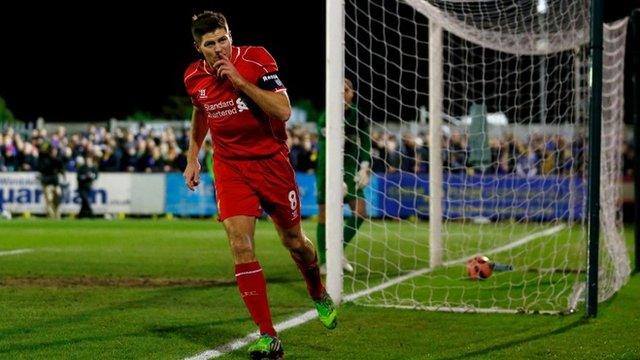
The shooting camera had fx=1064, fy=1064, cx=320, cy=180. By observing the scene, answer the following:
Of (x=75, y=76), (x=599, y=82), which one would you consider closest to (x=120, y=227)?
(x=599, y=82)

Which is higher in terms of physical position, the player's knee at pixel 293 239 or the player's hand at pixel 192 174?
the player's hand at pixel 192 174

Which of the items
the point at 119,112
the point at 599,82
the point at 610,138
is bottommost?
the point at 119,112

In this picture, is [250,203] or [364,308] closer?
[250,203]

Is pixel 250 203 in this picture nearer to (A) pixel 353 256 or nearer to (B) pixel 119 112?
(A) pixel 353 256

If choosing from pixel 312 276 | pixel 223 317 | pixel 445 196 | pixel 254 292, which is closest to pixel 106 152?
pixel 445 196

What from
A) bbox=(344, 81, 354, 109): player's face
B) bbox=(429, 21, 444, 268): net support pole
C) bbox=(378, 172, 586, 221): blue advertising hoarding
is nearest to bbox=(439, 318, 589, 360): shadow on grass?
bbox=(344, 81, 354, 109): player's face

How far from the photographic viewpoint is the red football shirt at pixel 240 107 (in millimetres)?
6684

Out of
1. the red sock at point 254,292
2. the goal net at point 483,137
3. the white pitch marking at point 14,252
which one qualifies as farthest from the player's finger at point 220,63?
the white pitch marking at point 14,252

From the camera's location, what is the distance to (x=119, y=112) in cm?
5016

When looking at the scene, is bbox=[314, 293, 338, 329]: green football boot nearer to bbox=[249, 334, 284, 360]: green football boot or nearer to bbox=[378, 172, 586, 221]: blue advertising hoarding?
bbox=[249, 334, 284, 360]: green football boot

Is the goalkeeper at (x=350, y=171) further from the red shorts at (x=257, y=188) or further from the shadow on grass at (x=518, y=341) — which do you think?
the red shorts at (x=257, y=188)

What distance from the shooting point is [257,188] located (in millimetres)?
6871

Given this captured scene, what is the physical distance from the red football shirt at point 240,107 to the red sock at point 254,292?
75cm

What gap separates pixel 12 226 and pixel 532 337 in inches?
615
